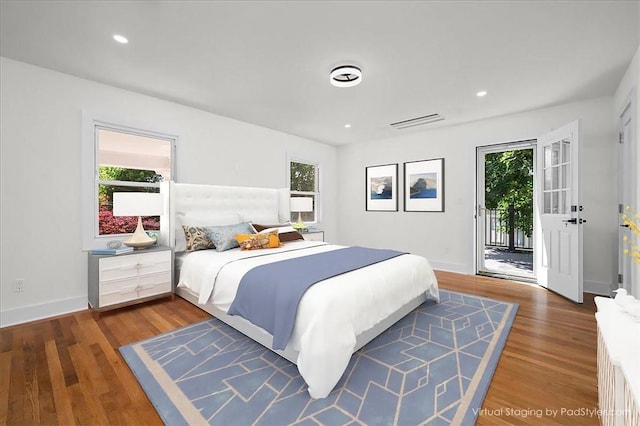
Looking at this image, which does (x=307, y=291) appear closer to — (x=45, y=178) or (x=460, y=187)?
(x=45, y=178)

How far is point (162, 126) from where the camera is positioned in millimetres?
3664

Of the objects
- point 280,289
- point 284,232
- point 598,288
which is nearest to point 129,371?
point 280,289

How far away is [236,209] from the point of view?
168 inches

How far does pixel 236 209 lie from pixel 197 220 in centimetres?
63

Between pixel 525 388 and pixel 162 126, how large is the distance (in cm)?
451

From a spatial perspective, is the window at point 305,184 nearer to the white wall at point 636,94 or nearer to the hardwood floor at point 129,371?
the hardwood floor at point 129,371

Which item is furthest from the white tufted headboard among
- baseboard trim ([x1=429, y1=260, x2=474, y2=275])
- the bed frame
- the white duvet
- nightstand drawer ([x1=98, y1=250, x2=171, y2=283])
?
baseboard trim ([x1=429, y1=260, x2=474, y2=275])

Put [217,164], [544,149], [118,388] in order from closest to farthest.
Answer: [118,388], [544,149], [217,164]

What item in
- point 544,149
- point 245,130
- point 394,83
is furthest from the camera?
point 245,130

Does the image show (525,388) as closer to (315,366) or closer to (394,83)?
(315,366)

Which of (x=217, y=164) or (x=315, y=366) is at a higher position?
(x=217, y=164)

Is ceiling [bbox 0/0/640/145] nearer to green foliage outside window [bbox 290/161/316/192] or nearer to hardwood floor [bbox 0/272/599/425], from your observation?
green foliage outside window [bbox 290/161/316/192]

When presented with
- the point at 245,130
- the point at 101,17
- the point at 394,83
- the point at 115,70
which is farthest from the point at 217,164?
the point at 394,83

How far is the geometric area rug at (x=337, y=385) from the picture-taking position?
4.98 ft
